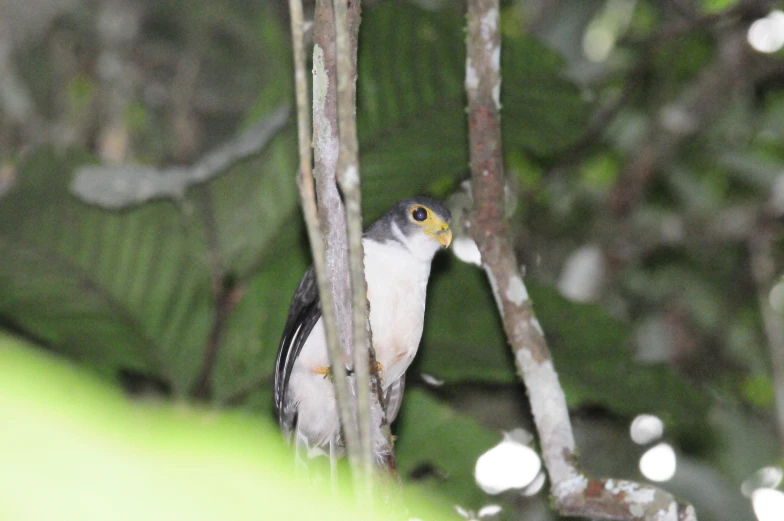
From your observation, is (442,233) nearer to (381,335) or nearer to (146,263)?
(381,335)

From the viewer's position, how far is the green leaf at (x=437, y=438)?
4316 mm

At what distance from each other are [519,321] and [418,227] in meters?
0.83

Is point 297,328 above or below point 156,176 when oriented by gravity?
below

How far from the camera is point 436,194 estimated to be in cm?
586

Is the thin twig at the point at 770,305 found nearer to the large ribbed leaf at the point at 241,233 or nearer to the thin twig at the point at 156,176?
the large ribbed leaf at the point at 241,233

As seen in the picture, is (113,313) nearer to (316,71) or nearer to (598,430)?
(316,71)

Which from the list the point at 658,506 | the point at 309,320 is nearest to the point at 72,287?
the point at 309,320

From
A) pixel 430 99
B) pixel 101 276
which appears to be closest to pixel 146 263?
pixel 101 276

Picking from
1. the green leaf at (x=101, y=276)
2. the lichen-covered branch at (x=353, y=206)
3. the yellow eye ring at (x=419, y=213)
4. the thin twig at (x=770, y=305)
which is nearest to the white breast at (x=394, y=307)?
the yellow eye ring at (x=419, y=213)

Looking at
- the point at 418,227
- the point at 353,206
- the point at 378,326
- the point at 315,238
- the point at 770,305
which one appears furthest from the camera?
the point at 770,305

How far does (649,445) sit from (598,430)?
1.08 ft

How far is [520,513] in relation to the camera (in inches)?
208

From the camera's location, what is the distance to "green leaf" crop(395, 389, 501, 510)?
14.2 ft

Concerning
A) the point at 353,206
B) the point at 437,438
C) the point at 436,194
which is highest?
the point at 436,194
